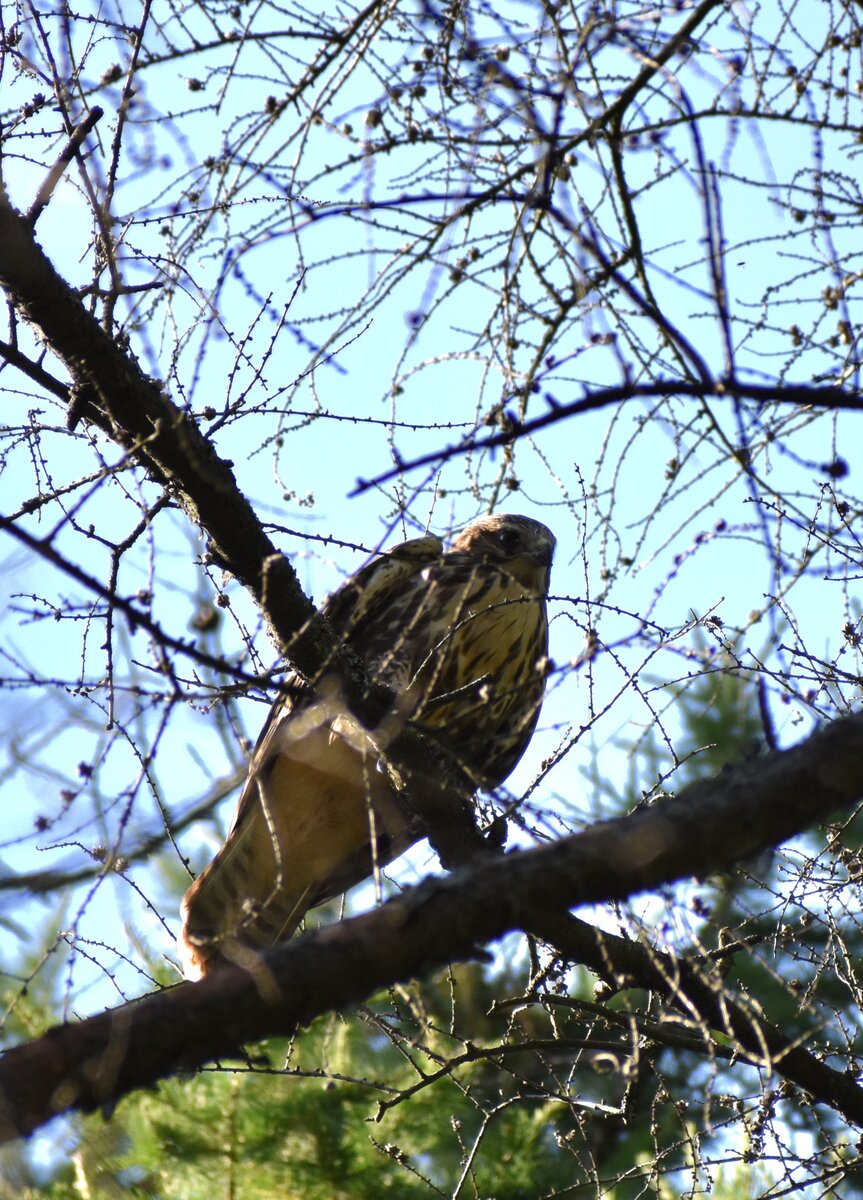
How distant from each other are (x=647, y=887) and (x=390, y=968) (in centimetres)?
43

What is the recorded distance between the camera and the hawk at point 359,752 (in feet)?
13.2

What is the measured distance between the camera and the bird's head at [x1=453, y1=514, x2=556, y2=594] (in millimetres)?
5016

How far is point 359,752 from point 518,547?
1585 millimetres

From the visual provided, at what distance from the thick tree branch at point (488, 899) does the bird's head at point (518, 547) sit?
293cm

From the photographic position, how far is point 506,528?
5207mm

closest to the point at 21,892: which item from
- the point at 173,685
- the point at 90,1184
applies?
the point at 173,685

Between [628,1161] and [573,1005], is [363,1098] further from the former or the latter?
[573,1005]

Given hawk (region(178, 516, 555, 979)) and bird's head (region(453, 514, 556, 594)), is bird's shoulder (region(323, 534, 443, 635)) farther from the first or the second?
bird's head (region(453, 514, 556, 594))

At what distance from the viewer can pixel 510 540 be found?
5.18 m

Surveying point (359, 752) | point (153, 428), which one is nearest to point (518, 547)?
point (359, 752)

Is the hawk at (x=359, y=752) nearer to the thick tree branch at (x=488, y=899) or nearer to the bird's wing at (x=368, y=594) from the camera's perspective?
the bird's wing at (x=368, y=594)

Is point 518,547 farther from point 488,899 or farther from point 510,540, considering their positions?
point 488,899

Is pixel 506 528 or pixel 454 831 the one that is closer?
pixel 454 831

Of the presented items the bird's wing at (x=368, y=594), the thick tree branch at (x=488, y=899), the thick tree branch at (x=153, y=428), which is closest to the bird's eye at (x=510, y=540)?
the bird's wing at (x=368, y=594)
